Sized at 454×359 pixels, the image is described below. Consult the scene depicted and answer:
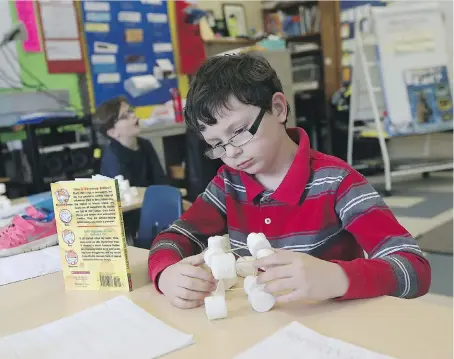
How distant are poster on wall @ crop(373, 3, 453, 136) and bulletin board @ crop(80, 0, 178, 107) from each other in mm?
1933

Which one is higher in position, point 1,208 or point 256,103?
point 256,103

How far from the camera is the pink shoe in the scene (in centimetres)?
129

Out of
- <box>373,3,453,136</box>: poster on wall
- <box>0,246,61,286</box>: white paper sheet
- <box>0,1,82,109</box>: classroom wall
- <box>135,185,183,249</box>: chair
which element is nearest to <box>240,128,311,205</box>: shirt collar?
<box>0,246,61,286</box>: white paper sheet

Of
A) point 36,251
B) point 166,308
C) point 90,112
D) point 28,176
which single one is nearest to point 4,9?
point 90,112

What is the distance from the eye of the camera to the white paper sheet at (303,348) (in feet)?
2.07

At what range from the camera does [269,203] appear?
1.09 m

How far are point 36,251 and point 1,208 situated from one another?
0.63 meters

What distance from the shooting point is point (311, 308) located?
777 mm

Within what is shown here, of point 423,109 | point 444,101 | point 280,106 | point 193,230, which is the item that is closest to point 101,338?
point 193,230

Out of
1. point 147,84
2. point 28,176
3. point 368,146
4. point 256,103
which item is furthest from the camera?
point 368,146

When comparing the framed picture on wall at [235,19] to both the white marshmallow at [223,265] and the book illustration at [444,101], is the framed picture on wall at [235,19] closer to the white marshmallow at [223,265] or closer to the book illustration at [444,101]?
the book illustration at [444,101]

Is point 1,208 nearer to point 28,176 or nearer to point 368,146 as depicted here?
point 28,176

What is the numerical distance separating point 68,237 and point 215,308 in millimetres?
362

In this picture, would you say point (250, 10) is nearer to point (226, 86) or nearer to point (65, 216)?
point (226, 86)
